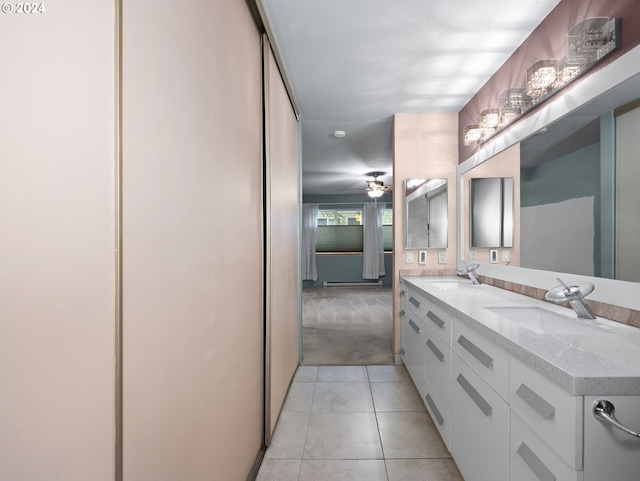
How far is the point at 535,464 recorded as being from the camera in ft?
3.18

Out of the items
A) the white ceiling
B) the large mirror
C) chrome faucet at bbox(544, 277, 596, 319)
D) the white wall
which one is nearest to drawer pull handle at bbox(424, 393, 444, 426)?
chrome faucet at bbox(544, 277, 596, 319)

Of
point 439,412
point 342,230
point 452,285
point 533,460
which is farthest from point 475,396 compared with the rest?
point 342,230

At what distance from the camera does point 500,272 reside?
239cm

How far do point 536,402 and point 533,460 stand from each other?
7.5 inches

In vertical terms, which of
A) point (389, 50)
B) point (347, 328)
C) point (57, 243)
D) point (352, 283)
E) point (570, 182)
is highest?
point (389, 50)

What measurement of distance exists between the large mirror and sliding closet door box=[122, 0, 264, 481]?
168 cm

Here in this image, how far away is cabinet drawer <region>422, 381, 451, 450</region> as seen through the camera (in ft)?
5.73

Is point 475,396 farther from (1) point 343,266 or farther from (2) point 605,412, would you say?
(1) point 343,266

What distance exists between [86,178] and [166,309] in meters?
0.40

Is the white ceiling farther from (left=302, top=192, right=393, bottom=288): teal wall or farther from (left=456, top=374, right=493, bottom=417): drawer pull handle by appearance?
(left=302, top=192, right=393, bottom=288): teal wall

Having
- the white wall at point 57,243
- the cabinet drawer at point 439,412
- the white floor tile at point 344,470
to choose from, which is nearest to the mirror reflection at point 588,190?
the cabinet drawer at point 439,412

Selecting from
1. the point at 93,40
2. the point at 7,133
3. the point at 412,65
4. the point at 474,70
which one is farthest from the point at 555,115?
the point at 7,133

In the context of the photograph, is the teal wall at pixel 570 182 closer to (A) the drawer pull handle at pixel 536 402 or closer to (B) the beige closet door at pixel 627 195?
(B) the beige closet door at pixel 627 195

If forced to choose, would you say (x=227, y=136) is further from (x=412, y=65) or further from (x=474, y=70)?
(x=474, y=70)
